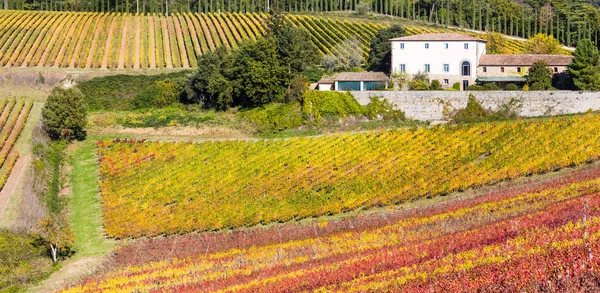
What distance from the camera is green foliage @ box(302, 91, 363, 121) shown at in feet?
185

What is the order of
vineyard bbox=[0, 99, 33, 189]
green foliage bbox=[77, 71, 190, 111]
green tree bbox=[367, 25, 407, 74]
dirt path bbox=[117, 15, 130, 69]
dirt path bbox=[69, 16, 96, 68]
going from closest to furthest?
vineyard bbox=[0, 99, 33, 189] → green foliage bbox=[77, 71, 190, 111] → green tree bbox=[367, 25, 407, 74] → dirt path bbox=[69, 16, 96, 68] → dirt path bbox=[117, 15, 130, 69]

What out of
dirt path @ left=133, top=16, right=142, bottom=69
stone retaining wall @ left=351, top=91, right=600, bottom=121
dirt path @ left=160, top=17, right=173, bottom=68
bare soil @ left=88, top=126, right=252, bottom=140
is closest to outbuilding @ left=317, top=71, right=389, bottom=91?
stone retaining wall @ left=351, top=91, right=600, bottom=121

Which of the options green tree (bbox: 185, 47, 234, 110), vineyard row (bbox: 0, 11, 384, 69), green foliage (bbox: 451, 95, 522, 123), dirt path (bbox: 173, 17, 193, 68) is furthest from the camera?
dirt path (bbox: 173, 17, 193, 68)

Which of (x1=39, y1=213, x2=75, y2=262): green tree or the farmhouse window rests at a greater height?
the farmhouse window

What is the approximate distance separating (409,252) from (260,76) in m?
36.1

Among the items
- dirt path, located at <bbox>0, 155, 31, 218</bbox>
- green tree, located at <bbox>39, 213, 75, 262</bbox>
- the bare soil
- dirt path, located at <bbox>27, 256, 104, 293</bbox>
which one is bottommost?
dirt path, located at <bbox>27, 256, 104, 293</bbox>

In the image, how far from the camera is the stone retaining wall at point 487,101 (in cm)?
5372

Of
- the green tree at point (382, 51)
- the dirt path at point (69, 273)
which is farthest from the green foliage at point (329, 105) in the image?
the dirt path at point (69, 273)

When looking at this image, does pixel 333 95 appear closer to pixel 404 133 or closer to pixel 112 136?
pixel 404 133

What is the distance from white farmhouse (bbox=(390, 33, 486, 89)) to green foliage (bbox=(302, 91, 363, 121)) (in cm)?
898

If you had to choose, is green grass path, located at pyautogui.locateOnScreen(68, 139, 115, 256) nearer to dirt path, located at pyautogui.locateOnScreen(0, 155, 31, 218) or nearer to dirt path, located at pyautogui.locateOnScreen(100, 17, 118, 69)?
dirt path, located at pyautogui.locateOnScreen(0, 155, 31, 218)

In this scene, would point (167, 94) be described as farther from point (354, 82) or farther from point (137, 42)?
point (137, 42)

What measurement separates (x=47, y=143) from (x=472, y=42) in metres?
35.6

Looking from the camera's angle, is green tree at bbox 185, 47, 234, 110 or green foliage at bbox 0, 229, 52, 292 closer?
green foliage at bbox 0, 229, 52, 292
